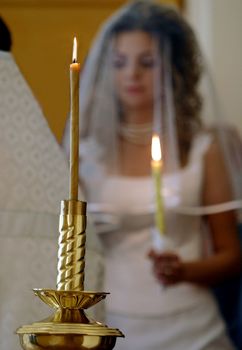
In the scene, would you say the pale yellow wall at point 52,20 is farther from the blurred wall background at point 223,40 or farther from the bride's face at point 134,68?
the bride's face at point 134,68

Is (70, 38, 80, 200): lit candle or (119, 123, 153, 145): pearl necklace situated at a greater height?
(119, 123, 153, 145): pearl necklace

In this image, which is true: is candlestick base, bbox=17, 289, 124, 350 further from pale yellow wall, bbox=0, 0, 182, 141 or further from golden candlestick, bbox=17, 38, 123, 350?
pale yellow wall, bbox=0, 0, 182, 141

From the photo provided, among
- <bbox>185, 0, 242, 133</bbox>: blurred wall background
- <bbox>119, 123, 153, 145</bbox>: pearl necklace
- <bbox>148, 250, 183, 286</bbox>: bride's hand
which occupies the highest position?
<bbox>185, 0, 242, 133</bbox>: blurred wall background

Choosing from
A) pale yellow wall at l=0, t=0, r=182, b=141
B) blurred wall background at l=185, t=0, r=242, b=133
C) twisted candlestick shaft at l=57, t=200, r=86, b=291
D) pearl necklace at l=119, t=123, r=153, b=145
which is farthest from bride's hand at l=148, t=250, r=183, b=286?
twisted candlestick shaft at l=57, t=200, r=86, b=291

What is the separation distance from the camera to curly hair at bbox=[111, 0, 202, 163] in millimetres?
2197

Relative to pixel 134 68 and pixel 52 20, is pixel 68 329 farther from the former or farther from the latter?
pixel 52 20

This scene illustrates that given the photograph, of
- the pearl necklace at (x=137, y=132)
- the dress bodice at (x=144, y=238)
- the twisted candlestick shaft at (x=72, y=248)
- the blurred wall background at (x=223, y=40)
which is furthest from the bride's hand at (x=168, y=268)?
the twisted candlestick shaft at (x=72, y=248)

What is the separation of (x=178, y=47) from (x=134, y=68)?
6.0 inches

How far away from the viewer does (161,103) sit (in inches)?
85.2

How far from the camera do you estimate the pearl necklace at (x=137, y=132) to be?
211cm

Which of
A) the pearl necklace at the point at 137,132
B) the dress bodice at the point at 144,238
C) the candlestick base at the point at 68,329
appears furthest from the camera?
the pearl necklace at the point at 137,132

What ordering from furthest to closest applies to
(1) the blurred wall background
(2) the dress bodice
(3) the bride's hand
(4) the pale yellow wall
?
1. (4) the pale yellow wall
2. (1) the blurred wall background
3. (2) the dress bodice
4. (3) the bride's hand

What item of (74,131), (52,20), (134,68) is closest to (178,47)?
(134,68)

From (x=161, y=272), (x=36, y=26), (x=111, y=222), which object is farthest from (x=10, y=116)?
(x=36, y=26)
